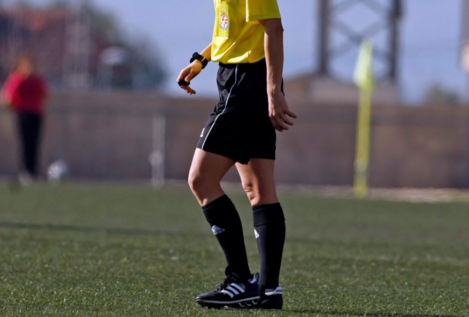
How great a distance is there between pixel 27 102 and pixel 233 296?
1112cm

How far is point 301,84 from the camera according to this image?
25.6 meters

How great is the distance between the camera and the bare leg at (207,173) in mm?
3932

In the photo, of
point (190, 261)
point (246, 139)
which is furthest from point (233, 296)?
point (190, 261)

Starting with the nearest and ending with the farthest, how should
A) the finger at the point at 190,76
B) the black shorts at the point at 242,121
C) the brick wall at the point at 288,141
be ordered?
1. the black shorts at the point at 242,121
2. the finger at the point at 190,76
3. the brick wall at the point at 288,141

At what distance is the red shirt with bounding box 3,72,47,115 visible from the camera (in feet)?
46.5

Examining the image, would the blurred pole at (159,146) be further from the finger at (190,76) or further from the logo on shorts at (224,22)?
the logo on shorts at (224,22)

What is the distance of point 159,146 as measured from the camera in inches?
741

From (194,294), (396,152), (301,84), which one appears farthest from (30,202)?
(301,84)

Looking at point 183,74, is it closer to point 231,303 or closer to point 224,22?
point 224,22

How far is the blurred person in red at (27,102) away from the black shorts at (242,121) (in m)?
10.8

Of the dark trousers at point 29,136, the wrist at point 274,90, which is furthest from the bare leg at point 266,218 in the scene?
the dark trousers at point 29,136

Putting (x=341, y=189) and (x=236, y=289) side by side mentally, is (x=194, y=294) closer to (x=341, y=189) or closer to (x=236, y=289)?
(x=236, y=289)

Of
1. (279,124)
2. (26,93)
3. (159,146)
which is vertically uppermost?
(279,124)

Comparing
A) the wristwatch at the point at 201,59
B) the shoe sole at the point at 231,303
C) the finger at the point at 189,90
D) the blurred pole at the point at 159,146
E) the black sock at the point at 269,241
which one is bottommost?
the blurred pole at the point at 159,146
